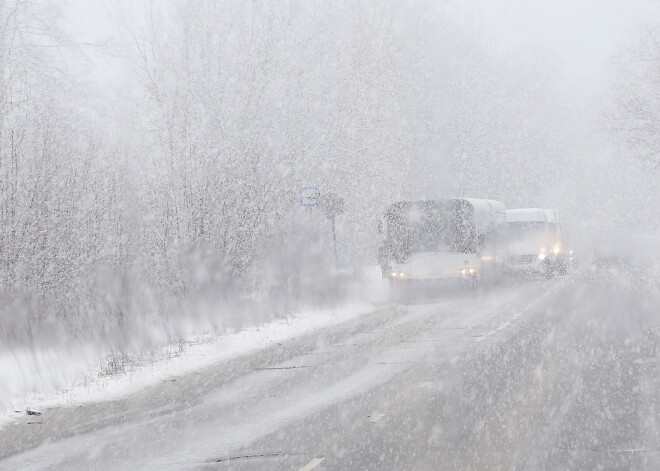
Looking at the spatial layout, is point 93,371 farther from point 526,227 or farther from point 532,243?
point 526,227

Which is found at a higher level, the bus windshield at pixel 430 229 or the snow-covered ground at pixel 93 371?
the bus windshield at pixel 430 229

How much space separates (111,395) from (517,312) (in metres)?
11.6

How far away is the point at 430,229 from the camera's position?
28.5 m

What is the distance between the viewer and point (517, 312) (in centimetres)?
2061

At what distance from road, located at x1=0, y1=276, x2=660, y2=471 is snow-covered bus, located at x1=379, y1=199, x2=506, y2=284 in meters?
11.6

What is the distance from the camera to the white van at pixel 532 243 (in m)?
34.9

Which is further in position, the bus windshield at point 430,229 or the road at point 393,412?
the bus windshield at point 430,229

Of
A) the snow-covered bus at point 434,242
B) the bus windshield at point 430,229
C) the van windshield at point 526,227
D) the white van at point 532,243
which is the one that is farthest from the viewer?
the van windshield at point 526,227

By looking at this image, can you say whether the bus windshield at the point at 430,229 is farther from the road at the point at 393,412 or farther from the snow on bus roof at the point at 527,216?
the road at the point at 393,412

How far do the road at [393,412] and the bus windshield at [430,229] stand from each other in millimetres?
11954

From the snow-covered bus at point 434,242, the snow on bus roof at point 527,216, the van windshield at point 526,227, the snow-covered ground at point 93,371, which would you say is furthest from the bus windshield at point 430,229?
the snow-covered ground at point 93,371

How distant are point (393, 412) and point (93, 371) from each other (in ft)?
18.0

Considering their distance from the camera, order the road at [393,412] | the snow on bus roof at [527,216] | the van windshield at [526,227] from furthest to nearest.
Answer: the snow on bus roof at [527,216], the van windshield at [526,227], the road at [393,412]

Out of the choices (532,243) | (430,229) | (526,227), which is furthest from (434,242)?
(526,227)
